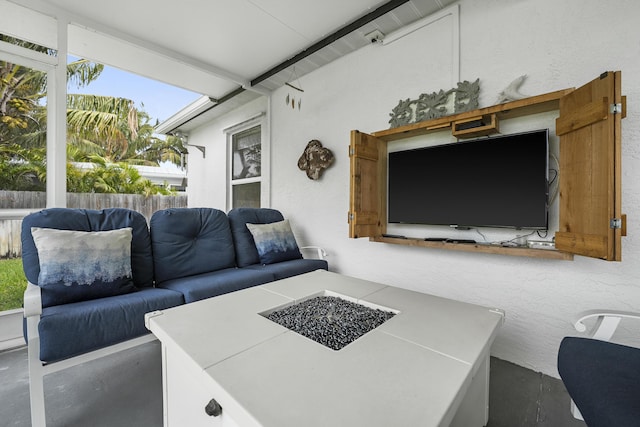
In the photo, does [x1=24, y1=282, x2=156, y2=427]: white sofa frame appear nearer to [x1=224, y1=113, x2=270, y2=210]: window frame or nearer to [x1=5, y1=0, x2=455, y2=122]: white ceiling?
[x1=5, y1=0, x2=455, y2=122]: white ceiling

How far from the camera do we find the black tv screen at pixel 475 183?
1836mm

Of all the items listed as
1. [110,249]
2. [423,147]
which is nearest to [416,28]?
[423,147]

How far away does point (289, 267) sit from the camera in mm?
2646

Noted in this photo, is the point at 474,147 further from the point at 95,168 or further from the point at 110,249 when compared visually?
the point at 95,168

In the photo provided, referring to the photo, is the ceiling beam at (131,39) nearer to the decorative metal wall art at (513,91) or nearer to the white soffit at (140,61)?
the white soffit at (140,61)

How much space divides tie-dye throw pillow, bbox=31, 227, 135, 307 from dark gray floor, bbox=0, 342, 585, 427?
55 cm

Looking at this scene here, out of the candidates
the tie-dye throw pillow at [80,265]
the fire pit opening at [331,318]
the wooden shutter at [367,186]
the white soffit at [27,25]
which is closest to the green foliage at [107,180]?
the white soffit at [27,25]

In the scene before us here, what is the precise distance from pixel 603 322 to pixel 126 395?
2.53 meters

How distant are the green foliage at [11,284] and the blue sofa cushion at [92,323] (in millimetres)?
1353

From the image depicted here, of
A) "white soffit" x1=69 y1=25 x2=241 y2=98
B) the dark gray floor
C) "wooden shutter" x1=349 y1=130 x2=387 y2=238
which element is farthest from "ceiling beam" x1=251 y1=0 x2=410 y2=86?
the dark gray floor

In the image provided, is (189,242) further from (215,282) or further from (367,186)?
(367,186)

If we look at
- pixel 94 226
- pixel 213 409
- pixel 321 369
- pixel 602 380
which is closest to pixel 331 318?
pixel 321 369

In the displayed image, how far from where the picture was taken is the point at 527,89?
1925mm

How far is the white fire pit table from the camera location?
69cm
